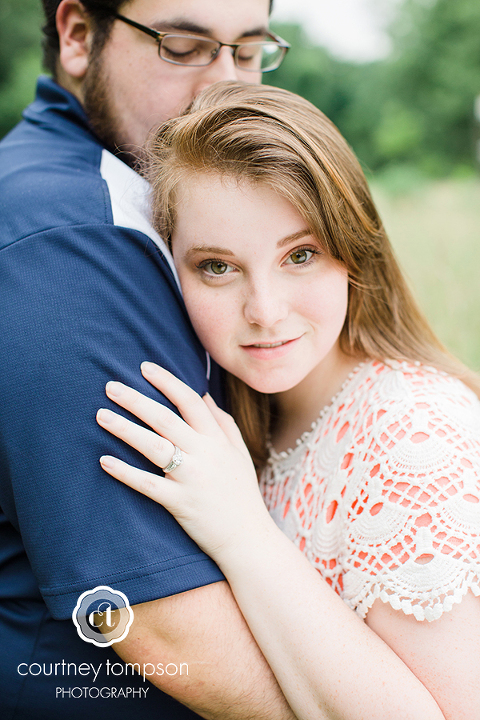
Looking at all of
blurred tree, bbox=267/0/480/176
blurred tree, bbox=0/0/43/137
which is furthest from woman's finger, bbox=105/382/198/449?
blurred tree, bbox=267/0/480/176

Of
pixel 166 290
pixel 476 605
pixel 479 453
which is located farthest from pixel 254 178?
pixel 476 605

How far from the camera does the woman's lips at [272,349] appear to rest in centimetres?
161

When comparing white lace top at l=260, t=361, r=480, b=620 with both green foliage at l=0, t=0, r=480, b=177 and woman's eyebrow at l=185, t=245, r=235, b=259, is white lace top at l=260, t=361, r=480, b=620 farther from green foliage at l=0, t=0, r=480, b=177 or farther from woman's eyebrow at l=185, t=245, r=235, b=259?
green foliage at l=0, t=0, r=480, b=177

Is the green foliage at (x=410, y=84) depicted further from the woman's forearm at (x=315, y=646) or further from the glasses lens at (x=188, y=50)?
the woman's forearm at (x=315, y=646)

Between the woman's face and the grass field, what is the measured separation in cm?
97

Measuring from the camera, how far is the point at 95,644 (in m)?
1.31

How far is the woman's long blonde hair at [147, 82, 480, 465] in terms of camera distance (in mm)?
1458

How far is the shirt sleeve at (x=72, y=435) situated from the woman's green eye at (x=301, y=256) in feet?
1.66

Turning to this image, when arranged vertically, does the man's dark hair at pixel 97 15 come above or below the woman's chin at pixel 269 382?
above

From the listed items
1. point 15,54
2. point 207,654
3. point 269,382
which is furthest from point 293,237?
point 15,54

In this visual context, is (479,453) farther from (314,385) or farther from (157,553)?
(157,553)

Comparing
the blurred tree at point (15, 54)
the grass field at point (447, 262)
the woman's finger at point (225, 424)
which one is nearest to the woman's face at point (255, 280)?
the woman's finger at point (225, 424)

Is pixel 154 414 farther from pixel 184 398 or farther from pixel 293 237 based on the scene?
pixel 293 237

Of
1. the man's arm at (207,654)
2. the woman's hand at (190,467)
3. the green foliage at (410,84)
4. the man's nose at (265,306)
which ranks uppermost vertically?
the green foliage at (410,84)
